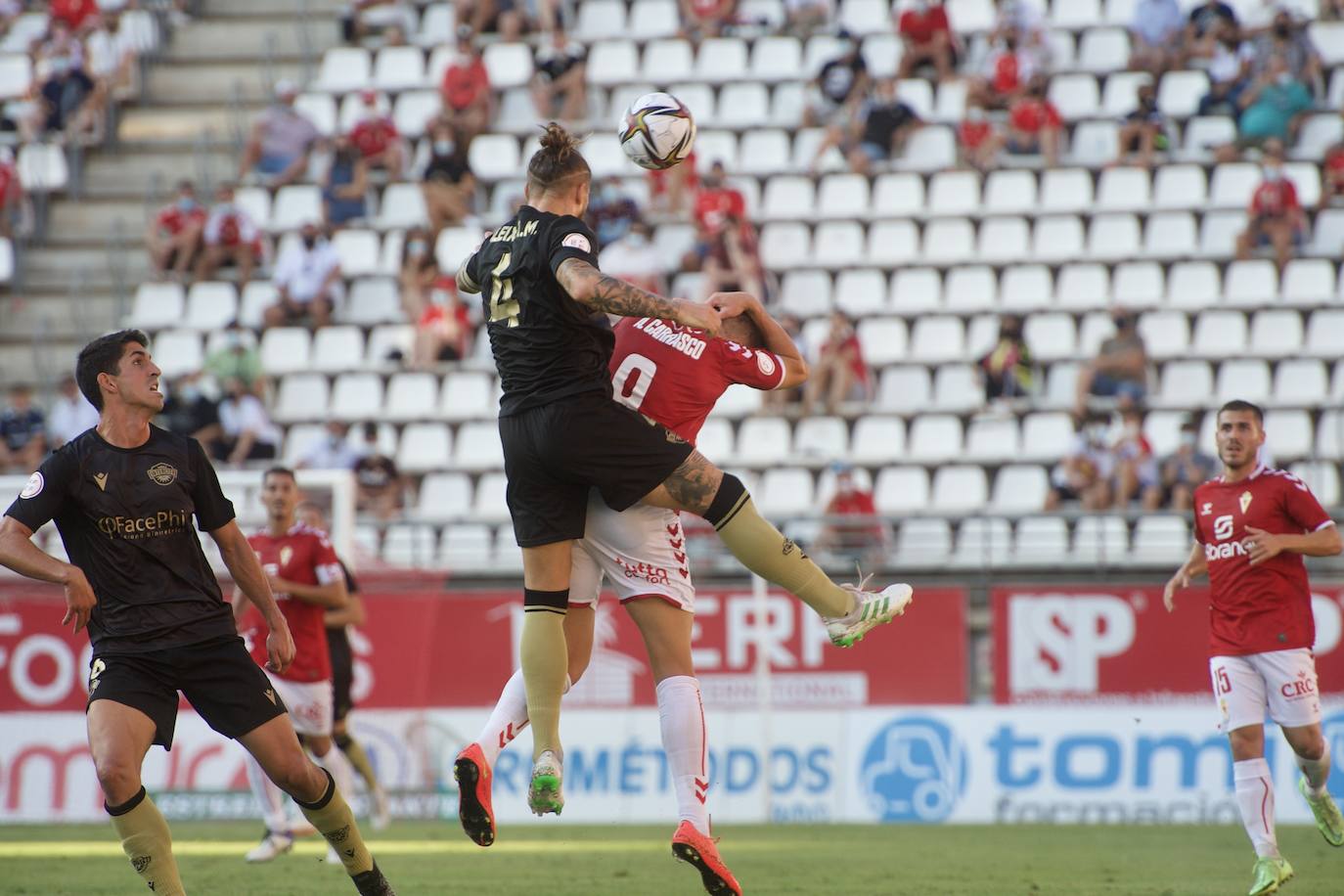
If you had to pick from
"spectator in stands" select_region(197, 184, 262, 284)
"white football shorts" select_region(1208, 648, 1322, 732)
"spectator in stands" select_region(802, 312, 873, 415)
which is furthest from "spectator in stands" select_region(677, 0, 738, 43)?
"white football shorts" select_region(1208, 648, 1322, 732)

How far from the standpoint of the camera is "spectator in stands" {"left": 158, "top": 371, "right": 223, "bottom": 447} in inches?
762

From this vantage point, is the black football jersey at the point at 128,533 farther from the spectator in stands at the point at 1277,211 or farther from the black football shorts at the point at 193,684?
the spectator in stands at the point at 1277,211

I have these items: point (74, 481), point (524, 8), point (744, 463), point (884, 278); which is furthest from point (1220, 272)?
point (74, 481)

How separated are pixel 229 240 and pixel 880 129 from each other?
8.19 m

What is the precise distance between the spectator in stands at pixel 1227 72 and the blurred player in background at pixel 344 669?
12764 millimetres

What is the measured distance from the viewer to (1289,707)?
394 inches

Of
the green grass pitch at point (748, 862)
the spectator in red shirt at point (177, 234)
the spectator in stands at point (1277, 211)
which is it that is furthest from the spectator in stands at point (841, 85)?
the green grass pitch at point (748, 862)

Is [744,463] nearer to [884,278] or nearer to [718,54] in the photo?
[884,278]

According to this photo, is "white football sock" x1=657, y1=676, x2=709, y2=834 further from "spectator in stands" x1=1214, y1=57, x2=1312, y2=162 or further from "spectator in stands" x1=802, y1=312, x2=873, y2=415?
"spectator in stands" x1=1214, y1=57, x2=1312, y2=162

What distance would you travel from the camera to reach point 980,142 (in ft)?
70.1

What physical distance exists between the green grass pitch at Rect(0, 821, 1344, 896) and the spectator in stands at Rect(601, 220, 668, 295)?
687 cm

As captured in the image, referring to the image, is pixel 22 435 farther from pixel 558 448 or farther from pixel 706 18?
pixel 558 448

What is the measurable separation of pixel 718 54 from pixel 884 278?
446 centimetres

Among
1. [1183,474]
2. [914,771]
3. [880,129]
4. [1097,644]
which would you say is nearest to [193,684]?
[914,771]
